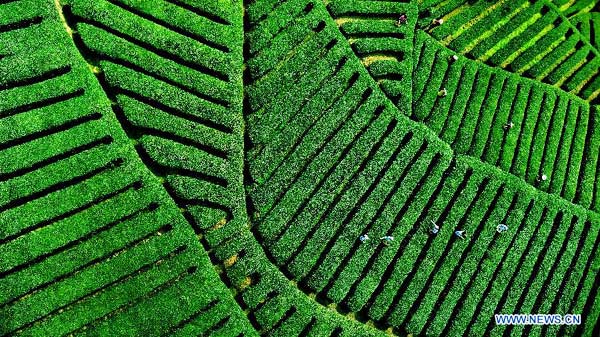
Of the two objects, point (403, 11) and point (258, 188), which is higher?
point (403, 11)

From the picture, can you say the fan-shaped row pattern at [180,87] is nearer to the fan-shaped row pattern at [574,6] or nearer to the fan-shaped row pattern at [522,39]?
the fan-shaped row pattern at [522,39]

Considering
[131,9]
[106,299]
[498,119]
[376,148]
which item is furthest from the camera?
[498,119]

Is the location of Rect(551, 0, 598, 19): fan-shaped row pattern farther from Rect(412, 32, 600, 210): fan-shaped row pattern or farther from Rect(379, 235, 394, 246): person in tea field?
Rect(379, 235, 394, 246): person in tea field

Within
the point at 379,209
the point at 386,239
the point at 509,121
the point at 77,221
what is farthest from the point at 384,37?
the point at 77,221

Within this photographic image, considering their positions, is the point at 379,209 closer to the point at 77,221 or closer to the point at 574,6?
the point at 77,221

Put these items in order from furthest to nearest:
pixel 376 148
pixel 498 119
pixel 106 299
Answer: pixel 498 119 < pixel 376 148 < pixel 106 299

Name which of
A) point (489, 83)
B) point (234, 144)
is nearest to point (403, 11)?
point (489, 83)

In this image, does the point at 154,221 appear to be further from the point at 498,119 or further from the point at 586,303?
the point at 586,303

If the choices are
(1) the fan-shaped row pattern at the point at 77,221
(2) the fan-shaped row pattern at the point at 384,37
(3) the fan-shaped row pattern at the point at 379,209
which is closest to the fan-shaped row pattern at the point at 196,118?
(1) the fan-shaped row pattern at the point at 77,221
